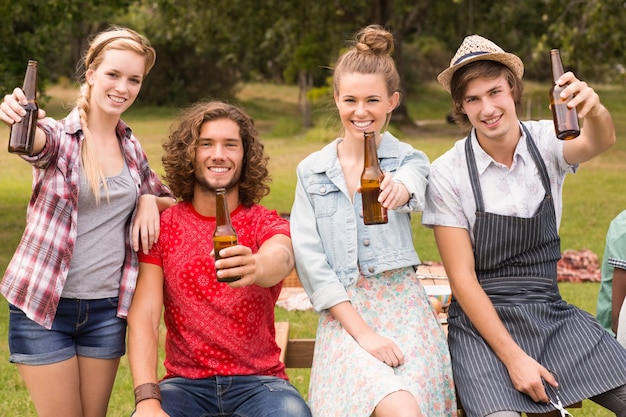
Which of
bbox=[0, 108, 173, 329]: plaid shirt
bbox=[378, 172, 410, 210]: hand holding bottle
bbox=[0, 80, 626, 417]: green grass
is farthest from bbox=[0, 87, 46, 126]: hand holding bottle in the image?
bbox=[378, 172, 410, 210]: hand holding bottle

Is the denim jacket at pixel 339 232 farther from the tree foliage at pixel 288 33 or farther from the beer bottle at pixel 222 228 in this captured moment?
the tree foliage at pixel 288 33

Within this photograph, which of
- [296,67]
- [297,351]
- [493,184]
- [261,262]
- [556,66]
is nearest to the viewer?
[261,262]

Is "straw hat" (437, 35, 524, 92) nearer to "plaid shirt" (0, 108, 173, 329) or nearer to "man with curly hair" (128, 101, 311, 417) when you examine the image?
"man with curly hair" (128, 101, 311, 417)

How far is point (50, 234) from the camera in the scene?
3.73 meters

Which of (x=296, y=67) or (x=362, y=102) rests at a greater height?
(x=296, y=67)

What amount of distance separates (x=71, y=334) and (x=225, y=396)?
2.35ft

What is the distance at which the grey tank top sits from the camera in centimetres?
380

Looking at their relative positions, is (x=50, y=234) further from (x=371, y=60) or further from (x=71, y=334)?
(x=371, y=60)

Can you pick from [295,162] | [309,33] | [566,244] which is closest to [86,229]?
[566,244]

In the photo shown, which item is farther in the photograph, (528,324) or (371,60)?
(371,60)

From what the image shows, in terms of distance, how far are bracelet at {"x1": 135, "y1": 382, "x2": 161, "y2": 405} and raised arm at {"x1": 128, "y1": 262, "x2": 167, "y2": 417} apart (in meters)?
0.03

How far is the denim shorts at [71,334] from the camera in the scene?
12.3 feet

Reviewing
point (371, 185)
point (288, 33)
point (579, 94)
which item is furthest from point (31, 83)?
point (288, 33)

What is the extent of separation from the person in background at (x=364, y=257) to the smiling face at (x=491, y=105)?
0.32 m
